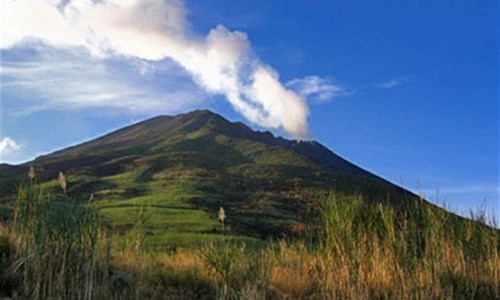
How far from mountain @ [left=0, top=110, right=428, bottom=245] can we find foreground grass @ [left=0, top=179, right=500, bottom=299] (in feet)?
3.01

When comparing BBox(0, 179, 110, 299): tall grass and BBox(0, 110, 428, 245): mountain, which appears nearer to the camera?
BBox(0, 179, 110, 299): tall grass

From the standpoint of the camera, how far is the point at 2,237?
915cm

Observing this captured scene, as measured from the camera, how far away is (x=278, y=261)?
11.1 metres

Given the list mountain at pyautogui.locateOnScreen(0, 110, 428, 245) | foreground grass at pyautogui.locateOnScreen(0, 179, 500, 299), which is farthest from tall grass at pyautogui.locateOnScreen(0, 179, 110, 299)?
mountain at pyautogui.locateOnScreen(0, 110, 428, 245)

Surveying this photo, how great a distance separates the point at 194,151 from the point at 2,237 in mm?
83037

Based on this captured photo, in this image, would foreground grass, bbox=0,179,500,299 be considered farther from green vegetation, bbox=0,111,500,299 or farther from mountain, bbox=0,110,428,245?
mountain, bbox=0,110,428,245

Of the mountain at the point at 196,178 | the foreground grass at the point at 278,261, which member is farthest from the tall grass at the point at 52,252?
the mountain at the point at 196,178

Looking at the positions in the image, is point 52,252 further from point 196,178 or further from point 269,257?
point 196,178

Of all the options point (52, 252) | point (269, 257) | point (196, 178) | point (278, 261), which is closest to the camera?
point (52, 252)

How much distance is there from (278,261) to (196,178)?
186 ft

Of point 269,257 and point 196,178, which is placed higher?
point 196,178

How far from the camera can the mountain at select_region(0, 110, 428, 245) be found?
36.3m

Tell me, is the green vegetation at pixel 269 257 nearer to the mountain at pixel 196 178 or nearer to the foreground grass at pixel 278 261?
the foreground grass at pixel 278 261

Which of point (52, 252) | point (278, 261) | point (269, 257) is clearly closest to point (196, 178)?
point (278, 261)
